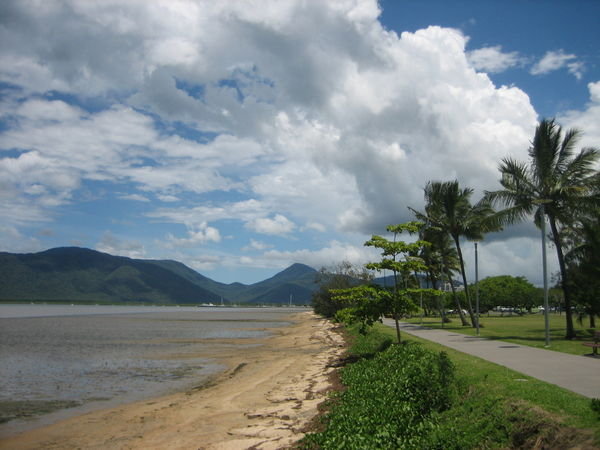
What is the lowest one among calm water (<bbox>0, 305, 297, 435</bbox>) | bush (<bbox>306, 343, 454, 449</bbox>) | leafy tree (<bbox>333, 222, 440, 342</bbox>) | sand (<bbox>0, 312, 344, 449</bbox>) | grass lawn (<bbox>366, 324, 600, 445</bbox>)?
calm water (<bbox>0, 305, 297, 435</bbox>)

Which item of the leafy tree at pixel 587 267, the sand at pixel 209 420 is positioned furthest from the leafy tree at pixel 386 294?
the leafy tree at pixel 587 267

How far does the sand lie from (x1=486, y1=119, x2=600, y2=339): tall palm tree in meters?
13.6

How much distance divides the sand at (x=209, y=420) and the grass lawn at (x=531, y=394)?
378 cm

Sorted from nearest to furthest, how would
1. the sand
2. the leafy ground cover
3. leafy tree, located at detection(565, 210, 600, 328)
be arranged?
the leafy ground cover → the sand → leafy tree, located at detection(565, 210, 600, 328)

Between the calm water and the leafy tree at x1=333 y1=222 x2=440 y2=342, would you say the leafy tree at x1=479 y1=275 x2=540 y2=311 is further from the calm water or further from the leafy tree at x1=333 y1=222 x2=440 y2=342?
the leafy tree at x1=333 y1=222 x2=440 y2=342

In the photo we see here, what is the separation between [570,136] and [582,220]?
481 centimetres

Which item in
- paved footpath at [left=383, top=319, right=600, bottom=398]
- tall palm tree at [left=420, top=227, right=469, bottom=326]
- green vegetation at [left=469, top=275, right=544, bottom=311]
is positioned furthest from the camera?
green vegetation at [left=469, top=275, right=544, bottom=311]

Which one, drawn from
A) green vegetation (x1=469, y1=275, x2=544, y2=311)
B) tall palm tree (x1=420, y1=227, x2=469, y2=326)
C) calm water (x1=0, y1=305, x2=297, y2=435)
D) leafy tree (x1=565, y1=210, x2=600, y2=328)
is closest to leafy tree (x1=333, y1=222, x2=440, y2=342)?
calm water (x1=0, y1=305, x2=297, y2=435)

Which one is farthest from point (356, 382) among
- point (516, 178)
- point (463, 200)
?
point (463, 200)

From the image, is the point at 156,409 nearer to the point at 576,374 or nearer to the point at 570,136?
the point at 576,374

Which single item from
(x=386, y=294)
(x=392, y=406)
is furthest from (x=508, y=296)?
(x=392, y=406)

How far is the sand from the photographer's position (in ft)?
34.3

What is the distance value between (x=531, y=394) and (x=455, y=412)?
1.47m

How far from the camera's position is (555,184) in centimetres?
2427
